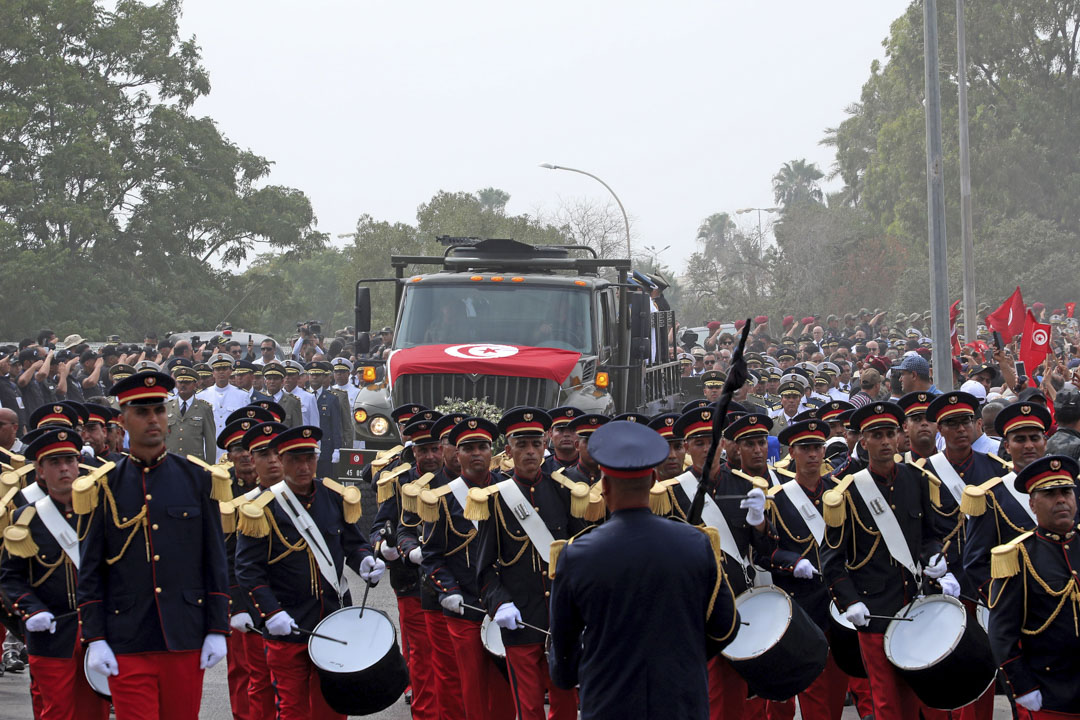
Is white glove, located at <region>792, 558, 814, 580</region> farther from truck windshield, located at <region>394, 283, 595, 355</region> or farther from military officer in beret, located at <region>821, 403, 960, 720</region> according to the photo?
truck windshield, located at <region>394, 283, 595, 355</region>

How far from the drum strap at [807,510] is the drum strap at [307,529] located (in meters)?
Answer: 2.71

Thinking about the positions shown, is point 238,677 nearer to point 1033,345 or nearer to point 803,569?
point 803,569

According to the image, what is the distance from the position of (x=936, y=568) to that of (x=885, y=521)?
15.9 inches

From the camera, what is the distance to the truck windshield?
50.0 feet

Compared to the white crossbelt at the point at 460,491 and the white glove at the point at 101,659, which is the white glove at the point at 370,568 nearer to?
the white crossbelt at the point at 460,491

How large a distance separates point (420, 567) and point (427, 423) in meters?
1.27

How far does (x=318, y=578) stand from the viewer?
7863mm

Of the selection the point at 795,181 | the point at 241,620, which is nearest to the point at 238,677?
the point at 241,620

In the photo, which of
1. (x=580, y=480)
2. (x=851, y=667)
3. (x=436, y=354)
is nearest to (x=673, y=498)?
(x=580, y=480)

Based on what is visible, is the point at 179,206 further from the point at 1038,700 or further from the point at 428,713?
the point at 1038,700

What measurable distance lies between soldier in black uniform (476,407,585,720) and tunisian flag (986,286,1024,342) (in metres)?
11.2

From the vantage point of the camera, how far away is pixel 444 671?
28.7 feet

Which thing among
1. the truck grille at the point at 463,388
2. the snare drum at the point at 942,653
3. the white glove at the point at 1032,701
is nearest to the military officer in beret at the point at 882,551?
the snare drum at the point at 942,653

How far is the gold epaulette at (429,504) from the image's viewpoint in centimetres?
841
